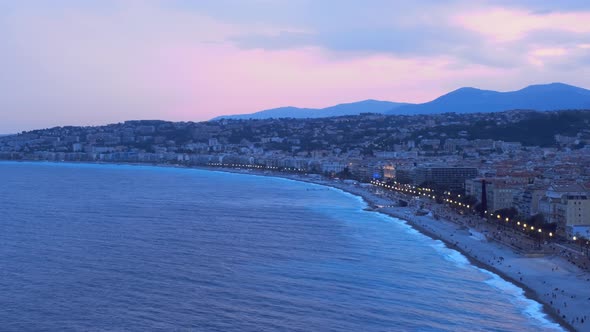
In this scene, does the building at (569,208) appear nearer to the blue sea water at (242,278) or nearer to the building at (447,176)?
the blue sea water at (242,278)

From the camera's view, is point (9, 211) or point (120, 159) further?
point (120, 159)

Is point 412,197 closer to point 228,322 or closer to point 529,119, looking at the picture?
point 228,322

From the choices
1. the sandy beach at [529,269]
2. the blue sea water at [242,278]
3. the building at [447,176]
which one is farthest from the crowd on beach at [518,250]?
the building at [447,176]

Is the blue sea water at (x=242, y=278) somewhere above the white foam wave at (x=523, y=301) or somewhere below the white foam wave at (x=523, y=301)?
above

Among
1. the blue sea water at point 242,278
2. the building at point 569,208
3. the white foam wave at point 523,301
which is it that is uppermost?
the building at point 569,208

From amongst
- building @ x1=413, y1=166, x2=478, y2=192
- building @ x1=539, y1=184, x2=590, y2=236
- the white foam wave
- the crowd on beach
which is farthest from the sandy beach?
building @ x1=413, y1=166, x2=478, y2=192

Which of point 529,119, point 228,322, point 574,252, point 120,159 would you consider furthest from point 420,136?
point 228,322

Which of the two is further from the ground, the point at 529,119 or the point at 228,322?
the point at 529,119
